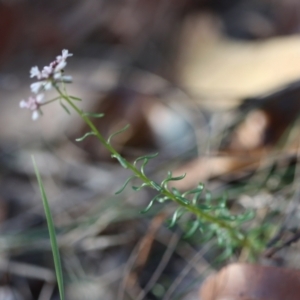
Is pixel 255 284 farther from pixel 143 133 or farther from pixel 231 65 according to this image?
pixel 231 65

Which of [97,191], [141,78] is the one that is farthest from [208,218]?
[141,78]

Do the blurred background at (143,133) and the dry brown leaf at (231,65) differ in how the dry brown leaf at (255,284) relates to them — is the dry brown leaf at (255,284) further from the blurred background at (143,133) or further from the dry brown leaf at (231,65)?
the dry brown leaf at (231,65)

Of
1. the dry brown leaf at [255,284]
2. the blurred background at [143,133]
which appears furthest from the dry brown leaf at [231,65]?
the dry brown leaf at [255,284]

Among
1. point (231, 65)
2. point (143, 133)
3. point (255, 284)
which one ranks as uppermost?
point (231, 65)

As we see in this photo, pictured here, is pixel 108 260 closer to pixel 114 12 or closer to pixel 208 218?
pixel 208 218

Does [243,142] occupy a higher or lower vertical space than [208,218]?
higher

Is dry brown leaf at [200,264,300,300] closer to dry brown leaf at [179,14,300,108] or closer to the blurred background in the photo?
the blurred background

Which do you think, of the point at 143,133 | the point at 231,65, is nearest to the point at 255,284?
the point at 143,133

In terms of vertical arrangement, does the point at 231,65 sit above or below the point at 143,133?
above
